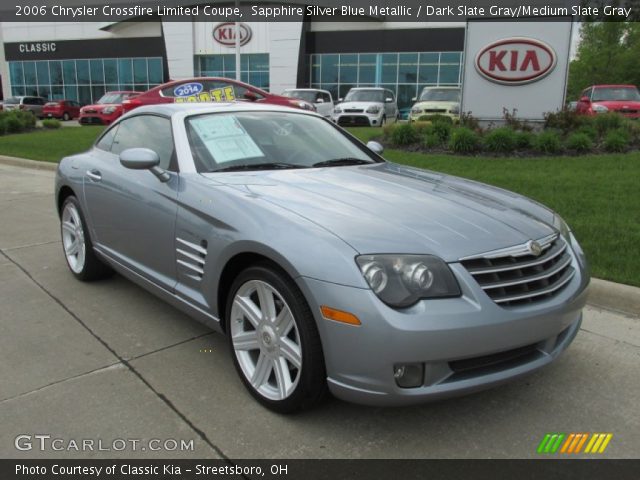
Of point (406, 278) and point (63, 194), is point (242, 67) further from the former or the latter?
point (406, 278)

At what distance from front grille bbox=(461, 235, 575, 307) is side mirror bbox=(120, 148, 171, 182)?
1.93 metres

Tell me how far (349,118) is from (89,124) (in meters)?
12.2

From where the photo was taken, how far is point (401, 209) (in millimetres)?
2812

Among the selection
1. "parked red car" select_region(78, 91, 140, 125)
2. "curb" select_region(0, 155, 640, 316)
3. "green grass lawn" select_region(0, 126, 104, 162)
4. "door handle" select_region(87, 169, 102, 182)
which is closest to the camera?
"curb" select_region(0, 155, 640, 316)

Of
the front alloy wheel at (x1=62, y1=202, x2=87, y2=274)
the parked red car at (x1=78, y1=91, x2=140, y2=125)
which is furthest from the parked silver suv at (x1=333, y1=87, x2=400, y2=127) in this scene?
the front alloy wheel at (x1=62, y1=202, x2=87, y2=274)

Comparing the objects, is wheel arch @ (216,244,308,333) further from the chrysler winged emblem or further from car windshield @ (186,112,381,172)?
the chrysler winged emblem

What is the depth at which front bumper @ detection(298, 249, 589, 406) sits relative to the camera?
2.27 m

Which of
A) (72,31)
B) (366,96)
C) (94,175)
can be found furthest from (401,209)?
(72,31)

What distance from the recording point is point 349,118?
18.5 metres

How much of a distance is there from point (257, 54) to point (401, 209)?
123 feet

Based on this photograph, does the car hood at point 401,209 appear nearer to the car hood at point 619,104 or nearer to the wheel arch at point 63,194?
the wheel arch at point 63,194

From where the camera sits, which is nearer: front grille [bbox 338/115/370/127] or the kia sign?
the kia sign
